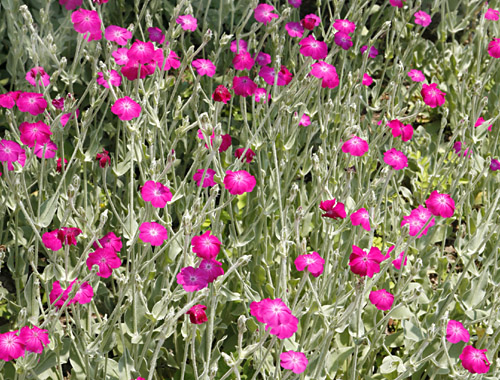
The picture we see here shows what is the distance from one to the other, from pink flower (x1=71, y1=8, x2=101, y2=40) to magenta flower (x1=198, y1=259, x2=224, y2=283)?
77 centimetres

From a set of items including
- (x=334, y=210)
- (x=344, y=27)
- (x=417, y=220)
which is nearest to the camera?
(x=334, y=210)

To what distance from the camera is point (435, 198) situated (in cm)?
167

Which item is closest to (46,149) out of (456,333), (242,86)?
(242,86)

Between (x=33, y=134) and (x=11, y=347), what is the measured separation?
0.55 metres

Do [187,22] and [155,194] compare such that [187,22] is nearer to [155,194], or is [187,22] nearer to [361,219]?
[155,194]

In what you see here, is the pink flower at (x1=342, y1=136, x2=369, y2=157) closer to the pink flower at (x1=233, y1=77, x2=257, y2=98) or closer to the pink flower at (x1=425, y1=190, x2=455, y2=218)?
the pink flower at (x1=425, y1=190, x2=455, y2=218)

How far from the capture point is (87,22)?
1.83 m

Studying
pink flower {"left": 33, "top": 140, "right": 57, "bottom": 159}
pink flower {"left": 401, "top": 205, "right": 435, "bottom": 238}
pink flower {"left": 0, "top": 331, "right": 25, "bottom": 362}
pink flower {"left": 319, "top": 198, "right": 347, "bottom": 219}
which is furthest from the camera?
pink flower {"left": 33, "top": 140, "right": 57, "bottom": 159}

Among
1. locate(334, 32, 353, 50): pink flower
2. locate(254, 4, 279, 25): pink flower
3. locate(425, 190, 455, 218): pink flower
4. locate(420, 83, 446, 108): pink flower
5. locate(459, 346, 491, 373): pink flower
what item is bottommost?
locate(459, 346, 491, 373): pink flower

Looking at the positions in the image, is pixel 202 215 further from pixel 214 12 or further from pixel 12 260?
pixel 214 12

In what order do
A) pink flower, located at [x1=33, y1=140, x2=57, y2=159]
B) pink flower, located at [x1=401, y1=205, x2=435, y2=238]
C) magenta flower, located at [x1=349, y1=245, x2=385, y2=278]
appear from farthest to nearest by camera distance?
1. pink flower, located at [x1=33, y1=140, x2=57, y2=159]
2. pink flower, located at [x1=401, y1=205, x2=435, y2=238]
3. magenta flower, located at [x1=349, y1=245, x2=385, y2=278]

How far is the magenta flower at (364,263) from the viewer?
1.50 metres

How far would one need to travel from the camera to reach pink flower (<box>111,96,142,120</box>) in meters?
1.69

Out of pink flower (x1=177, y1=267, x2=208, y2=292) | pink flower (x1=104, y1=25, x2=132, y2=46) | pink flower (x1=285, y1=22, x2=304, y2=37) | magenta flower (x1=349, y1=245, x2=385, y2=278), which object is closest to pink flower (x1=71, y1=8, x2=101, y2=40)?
pink flower (x1=104, y1=25, x2=132, y2=46)
